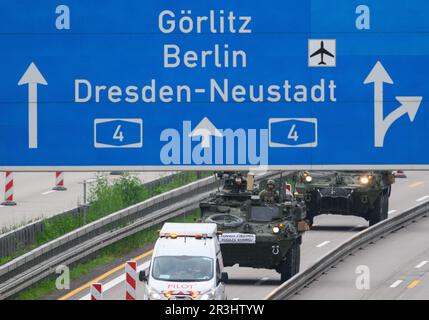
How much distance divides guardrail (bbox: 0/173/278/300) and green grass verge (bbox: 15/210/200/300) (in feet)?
0.89

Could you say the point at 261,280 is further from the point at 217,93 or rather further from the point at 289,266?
the point at 217,93

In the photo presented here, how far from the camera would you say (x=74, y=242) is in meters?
39.2

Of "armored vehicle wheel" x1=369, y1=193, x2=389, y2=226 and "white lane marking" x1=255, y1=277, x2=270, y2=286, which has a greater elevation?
"armored vehicle wheel" x1=369, y1=193, x2=389, y2=226

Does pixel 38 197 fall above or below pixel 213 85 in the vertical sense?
below

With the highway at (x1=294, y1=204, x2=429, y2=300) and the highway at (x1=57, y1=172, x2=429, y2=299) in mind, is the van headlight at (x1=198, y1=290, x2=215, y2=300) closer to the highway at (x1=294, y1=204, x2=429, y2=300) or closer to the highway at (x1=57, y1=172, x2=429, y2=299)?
the highway at (x1=57, y1=172, x2=429, y2=299)

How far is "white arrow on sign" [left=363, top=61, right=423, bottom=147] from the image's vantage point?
816 inches

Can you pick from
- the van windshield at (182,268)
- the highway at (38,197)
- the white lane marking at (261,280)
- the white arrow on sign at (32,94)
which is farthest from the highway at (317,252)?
the white arrow on sign at (32,94)

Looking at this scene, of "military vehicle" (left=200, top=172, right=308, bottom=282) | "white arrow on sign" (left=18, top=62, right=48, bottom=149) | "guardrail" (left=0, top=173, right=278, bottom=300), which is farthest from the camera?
"military vehicle" (left=200, top=172, right=308, bottom=282)

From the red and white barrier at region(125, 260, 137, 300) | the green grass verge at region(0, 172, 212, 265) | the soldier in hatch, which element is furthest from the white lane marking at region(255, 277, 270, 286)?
the red and white barrier at region(125, 260, 137, 300)

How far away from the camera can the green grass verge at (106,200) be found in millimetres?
40156

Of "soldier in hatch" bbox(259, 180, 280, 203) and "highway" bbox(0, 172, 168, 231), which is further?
"highway" bbox(0, 172, 168, 231)

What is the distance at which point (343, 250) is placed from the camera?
42.1 meters

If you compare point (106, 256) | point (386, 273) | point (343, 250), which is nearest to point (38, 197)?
point (106, 256)

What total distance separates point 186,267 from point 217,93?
13423 mm
